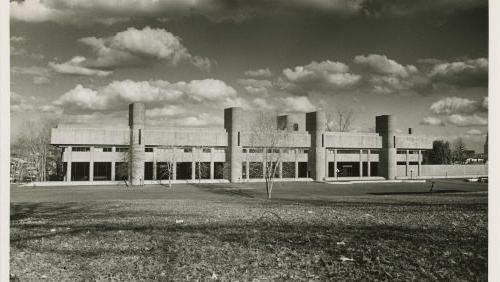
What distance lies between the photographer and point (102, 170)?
59.5 metres

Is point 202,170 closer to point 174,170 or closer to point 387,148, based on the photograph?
point 174,170

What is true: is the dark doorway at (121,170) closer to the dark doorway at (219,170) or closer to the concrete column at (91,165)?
the concrete column at (91,165)

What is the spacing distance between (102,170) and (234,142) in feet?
64.0

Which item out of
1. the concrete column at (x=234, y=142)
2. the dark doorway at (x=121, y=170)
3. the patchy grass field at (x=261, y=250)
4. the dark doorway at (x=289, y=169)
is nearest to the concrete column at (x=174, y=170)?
the dark doorway at (x=121, y=170)

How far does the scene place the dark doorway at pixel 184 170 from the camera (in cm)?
6222

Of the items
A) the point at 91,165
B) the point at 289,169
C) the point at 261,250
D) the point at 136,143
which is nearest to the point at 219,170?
the point at 289,169

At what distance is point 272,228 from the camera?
35.9 feet

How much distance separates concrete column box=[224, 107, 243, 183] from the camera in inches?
2410

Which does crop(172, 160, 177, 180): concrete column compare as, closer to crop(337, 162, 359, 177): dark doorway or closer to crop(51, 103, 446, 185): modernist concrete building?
crop(51, 103, 446, 185): modernist concrete building

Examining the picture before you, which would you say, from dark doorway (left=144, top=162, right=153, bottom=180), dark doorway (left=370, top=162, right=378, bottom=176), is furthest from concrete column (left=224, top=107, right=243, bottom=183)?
dark doorway (left=370, top=162, right=378, bottom=176)

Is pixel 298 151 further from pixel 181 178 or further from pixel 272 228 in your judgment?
pixel 272 228

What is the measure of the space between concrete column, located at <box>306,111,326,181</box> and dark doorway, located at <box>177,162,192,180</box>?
19655 millimetres

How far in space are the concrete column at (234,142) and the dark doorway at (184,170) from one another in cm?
600

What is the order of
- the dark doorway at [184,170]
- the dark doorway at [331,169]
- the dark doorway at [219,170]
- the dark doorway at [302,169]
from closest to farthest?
the dark doorway at [184,170] < the dark doorway at [219,170] < the dark doorway at [302,169] < the dark doorway at [331,169]
